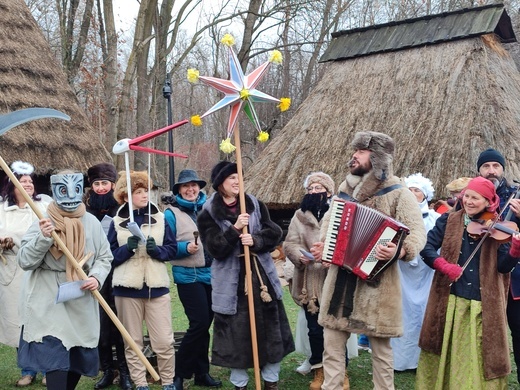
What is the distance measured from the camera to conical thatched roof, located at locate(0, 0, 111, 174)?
997 cm

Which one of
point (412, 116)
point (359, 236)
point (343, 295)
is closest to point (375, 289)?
point (343, 295)

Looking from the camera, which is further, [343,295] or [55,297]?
[343,295]

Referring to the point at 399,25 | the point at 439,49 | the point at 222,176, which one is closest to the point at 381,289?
the point at 222,176

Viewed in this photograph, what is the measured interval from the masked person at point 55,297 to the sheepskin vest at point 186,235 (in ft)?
3.15

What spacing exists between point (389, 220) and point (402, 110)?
28.5ft

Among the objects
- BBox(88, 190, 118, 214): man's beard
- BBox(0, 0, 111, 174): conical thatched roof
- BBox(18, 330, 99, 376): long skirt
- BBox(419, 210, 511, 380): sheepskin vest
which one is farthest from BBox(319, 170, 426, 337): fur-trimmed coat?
BBox(0, 0, 111, 174): conical thatched roof

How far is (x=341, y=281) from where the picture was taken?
442 cm

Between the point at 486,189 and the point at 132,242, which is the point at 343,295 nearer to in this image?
the point at 486,189

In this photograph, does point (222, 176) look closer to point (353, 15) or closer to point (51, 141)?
point (51, 141)

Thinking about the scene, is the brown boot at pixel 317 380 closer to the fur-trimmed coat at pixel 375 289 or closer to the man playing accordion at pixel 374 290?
the man playing accordion at pixel 374 290

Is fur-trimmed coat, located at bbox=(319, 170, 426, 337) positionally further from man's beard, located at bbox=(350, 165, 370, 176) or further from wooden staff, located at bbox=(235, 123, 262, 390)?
wooden staff, located at bbox=(235, 123, 262, 390)

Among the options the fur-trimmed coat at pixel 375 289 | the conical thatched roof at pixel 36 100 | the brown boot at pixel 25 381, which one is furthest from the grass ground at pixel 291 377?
the conical thatched roof at pixel 36 100

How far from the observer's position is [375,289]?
433cm

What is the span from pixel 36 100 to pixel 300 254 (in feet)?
24.8
